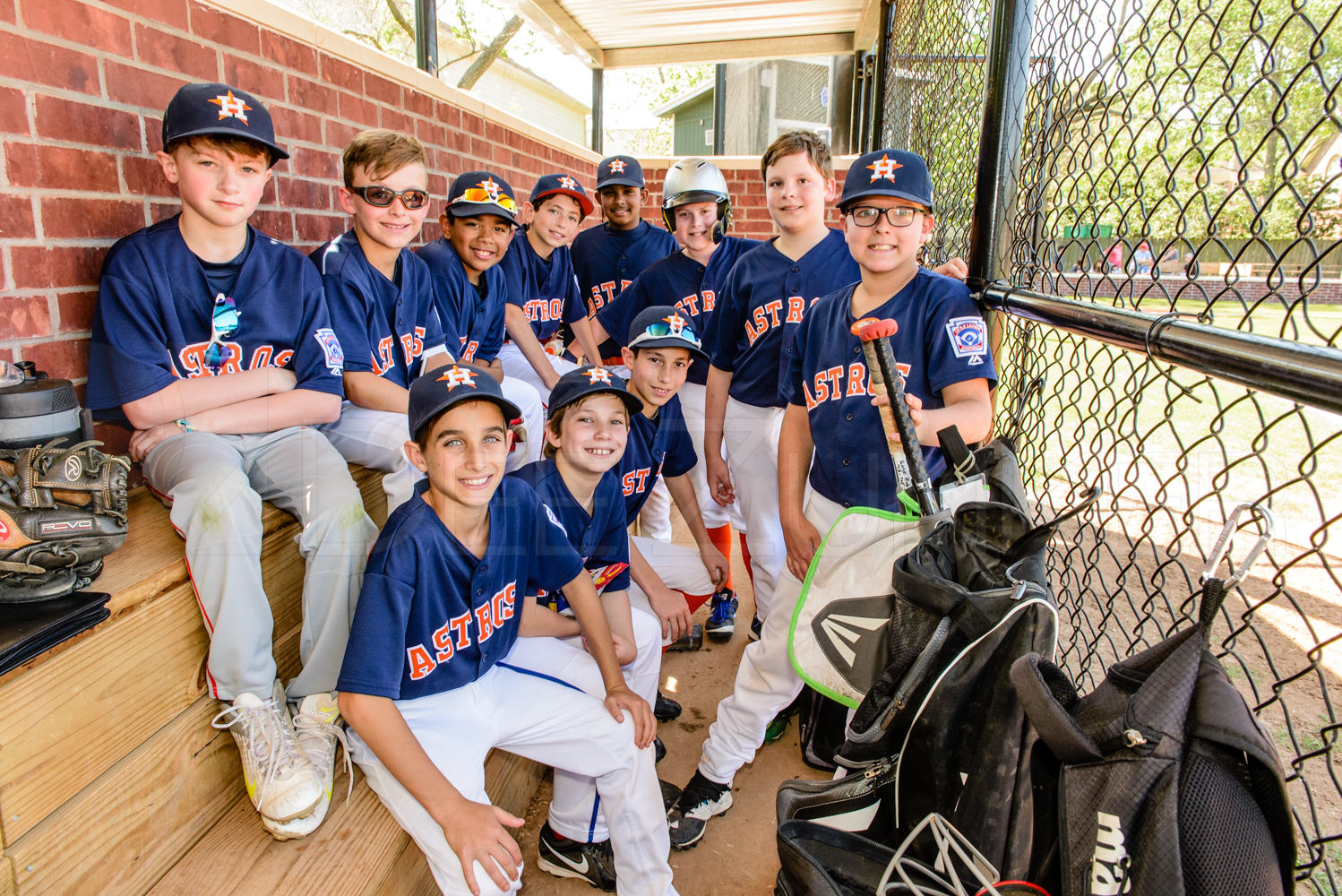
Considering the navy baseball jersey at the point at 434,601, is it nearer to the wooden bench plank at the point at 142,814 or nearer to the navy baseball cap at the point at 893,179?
the wooden bench plank at the point at 142,814

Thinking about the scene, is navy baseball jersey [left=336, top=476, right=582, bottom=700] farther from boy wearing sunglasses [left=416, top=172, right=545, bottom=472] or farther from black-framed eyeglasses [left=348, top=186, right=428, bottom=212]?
black-framed eyeglasses [left=348, top=186, right=428, bottom=212]

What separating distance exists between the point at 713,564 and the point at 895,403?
1403 millimetres

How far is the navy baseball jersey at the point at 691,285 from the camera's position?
3.43 meters

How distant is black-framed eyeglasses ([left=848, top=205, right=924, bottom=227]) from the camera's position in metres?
2.00

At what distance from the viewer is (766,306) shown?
113 inches

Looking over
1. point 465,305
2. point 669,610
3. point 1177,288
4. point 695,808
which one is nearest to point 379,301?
point 465,305

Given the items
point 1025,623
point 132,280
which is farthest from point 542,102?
point 1025,623

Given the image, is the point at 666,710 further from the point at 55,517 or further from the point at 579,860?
the point at 55,517

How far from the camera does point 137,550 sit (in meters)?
1.72

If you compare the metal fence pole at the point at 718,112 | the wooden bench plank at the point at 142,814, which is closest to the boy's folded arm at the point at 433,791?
the wooden bench plank at the point at 142,814

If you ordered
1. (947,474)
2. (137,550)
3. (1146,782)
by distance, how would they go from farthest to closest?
(137,550) < (947,474) < (1146,782)

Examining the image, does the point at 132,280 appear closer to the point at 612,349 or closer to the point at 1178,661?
the point at 1178,661

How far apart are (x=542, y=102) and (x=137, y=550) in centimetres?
2151

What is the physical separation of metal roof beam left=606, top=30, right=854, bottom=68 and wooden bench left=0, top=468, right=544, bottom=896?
602 centimetres
